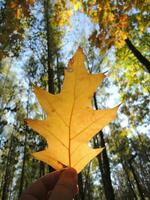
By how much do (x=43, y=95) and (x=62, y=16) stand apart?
17.7 feet

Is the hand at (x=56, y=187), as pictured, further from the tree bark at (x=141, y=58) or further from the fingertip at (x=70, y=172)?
the tree bark at (x=141, y=58)

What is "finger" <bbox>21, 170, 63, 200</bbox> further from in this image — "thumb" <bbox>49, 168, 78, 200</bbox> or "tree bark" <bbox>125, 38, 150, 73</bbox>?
"tree bark" <bbox>125, 38, 150, 73</bbox>

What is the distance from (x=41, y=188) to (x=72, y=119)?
0.26m

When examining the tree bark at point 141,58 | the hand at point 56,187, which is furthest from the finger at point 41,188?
the tree bark at point 141,58

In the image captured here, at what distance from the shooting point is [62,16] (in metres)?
5.99

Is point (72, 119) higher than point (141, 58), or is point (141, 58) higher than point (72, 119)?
point (141, 58)

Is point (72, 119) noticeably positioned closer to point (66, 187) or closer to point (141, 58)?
point (66, 187)

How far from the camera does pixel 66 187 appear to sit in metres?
0.78

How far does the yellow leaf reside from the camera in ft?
3.02

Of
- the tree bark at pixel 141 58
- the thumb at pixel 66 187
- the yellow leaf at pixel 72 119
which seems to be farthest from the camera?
the tree bark at pixel 141 58

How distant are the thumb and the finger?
0.05m

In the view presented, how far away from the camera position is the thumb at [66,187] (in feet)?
2.43

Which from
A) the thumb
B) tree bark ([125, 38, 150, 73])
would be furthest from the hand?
tree bark ([125, 38, 150, 73])

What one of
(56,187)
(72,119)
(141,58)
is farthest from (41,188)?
(141,58)
